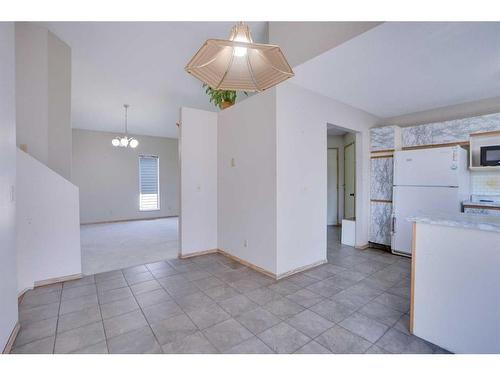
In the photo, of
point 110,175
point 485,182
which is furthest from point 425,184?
point 110,175

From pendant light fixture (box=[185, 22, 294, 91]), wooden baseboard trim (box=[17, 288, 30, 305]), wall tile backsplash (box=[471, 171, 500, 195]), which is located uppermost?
pendant light fixture (box=[185, 22, 294, 91])

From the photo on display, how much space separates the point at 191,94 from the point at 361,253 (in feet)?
15.2

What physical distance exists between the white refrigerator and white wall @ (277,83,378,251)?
64 centimetres

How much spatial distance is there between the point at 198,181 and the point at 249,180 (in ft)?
3.42

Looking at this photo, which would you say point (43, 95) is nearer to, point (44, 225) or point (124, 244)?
point (44, 225)

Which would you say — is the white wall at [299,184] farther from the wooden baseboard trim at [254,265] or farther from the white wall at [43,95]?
the white wall at [43,95]

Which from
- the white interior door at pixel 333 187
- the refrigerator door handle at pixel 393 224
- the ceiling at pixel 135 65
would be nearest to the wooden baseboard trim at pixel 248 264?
the refrigerator door handle at pixel 393 224

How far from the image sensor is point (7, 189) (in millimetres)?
1755

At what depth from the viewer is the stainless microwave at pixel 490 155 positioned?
126 inches

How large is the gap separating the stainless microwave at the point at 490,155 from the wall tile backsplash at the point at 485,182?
0.39 m

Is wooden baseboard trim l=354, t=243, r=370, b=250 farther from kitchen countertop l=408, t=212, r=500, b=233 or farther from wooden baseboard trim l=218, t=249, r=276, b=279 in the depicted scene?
kitchen countertop l=408, t=212, r=500, b=233

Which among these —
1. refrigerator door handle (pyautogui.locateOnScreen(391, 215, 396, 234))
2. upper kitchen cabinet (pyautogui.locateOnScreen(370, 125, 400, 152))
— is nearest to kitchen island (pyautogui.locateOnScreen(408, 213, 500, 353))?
refrigerator door handle (pyautogui.locateOnScreen(391, 215, 396, 234))

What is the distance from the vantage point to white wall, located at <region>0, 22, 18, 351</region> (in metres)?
1.63

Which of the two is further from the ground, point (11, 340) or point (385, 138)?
point (385, 138)
